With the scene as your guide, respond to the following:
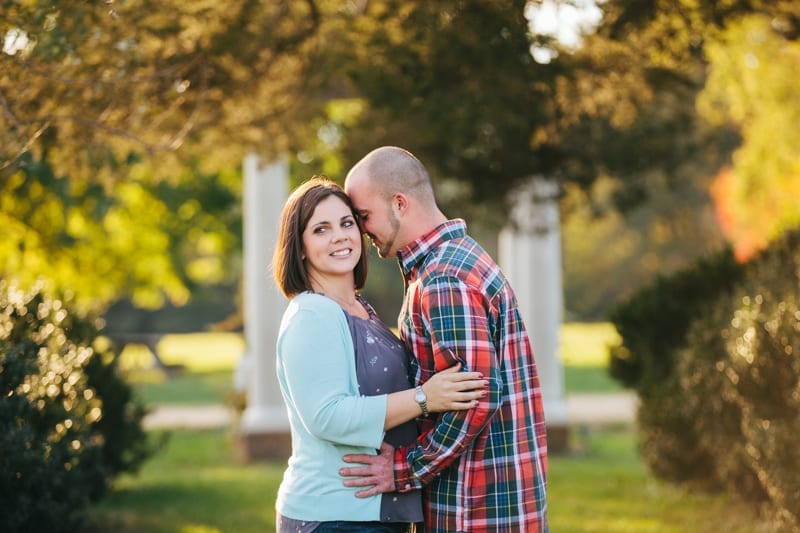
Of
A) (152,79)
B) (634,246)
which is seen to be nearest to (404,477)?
(152,79)

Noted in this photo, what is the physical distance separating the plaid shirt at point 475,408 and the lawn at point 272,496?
4.50 metres

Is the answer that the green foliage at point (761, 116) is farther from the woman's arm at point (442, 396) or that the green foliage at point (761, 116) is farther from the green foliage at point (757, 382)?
the woman's arm at point (442, 396)

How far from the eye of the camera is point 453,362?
3256 mm

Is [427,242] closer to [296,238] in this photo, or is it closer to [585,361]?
[296,238]

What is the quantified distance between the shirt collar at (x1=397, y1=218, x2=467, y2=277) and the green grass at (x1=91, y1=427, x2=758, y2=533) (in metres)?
4.82

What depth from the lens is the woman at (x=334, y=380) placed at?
→ 3.18 meters

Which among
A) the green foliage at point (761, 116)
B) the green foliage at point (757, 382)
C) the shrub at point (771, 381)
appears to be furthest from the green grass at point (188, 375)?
the green foliage at point (761, 116)

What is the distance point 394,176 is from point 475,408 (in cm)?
82

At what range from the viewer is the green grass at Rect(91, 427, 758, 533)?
7988mm

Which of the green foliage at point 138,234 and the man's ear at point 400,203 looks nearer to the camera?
the man's ear at point 400,203

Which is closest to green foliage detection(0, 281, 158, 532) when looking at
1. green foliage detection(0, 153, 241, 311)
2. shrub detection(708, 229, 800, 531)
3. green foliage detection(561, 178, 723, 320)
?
shrub detection(708, 229, 800, 531)

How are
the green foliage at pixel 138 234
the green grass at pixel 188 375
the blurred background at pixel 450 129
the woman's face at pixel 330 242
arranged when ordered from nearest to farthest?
the woman's face at pixel 330 242 → the blurred background at pixel 450 129 → the green foliage at pixel 138 234 → the green grass at pixel 188 375

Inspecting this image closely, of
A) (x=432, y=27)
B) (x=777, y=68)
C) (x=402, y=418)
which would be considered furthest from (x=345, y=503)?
(x=777, y=68)

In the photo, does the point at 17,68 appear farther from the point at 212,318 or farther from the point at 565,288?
the point at 212,318
